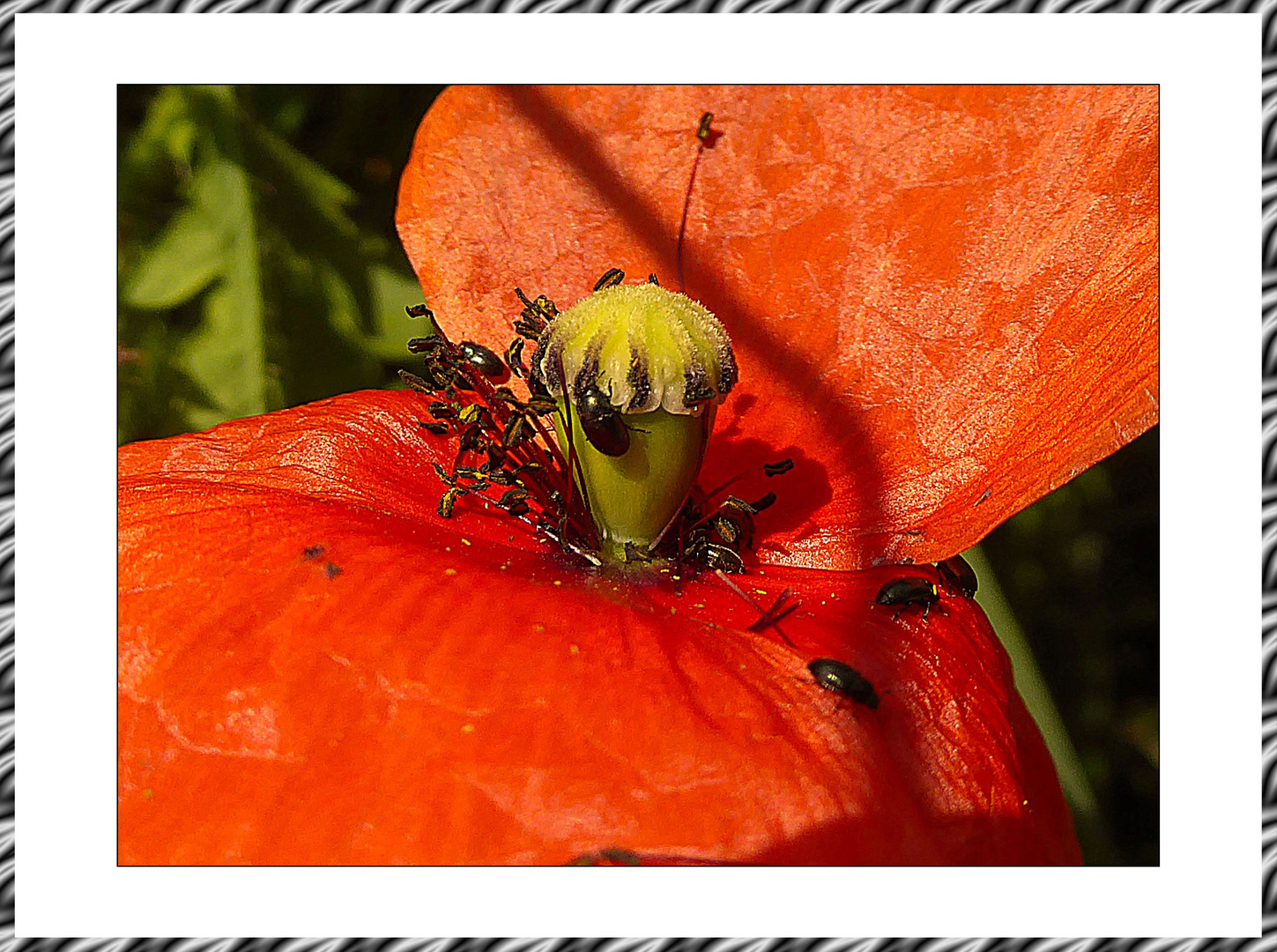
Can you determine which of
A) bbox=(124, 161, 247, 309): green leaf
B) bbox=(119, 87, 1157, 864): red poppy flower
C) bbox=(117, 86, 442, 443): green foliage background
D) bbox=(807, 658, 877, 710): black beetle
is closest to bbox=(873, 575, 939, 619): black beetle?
bbox=(119, 87, 1157, 864): red poppy flower

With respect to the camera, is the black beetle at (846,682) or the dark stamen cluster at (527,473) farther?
the dark stamen cluster at (527,473)

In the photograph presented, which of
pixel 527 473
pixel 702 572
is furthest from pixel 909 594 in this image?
pixel 527 473

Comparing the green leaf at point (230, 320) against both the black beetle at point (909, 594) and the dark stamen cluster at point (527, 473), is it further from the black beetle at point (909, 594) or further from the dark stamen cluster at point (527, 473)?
the black beetle at point (909, 594)

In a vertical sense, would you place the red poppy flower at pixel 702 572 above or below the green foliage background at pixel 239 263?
below

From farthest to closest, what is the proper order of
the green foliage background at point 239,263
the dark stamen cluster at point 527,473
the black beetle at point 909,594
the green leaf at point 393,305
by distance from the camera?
the green leaf at point 393,305 < the green foliage background at point 239,263 < the dark stamen cluster at point 527,473 < the black beetle at point 909,594

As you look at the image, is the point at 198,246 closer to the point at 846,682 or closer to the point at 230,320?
the point at 230,320

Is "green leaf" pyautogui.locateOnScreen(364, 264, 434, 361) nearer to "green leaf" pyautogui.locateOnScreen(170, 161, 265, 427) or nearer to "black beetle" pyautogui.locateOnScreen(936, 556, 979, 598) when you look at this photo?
"green leaf" pyautogui.locateOnScreen(170, 161, 265, 427)

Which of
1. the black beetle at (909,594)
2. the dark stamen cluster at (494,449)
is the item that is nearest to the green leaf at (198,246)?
the dark stamen cluster at (494,449)
